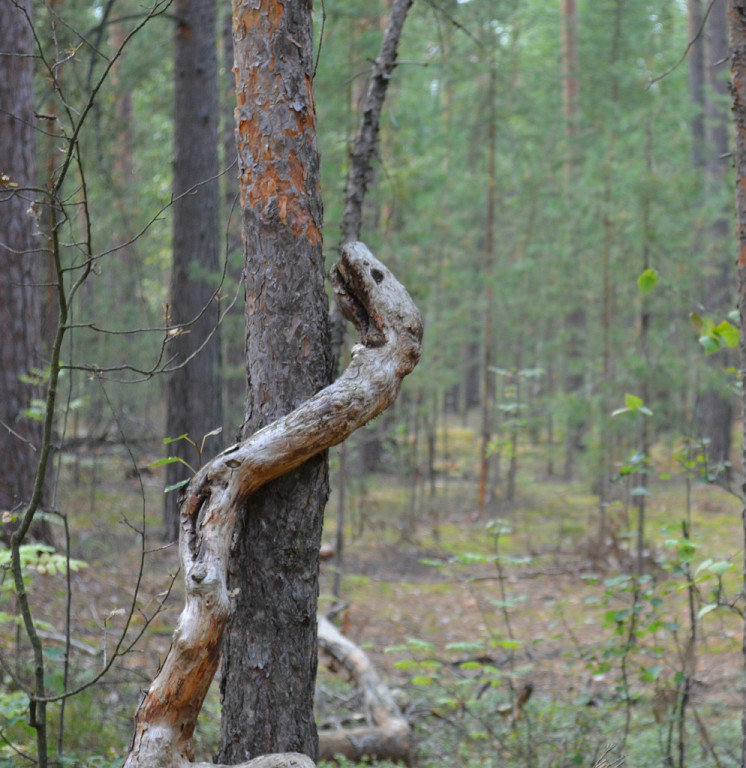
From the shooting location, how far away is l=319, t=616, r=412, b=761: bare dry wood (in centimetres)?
462

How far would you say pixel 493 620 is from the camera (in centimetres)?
Result: 802

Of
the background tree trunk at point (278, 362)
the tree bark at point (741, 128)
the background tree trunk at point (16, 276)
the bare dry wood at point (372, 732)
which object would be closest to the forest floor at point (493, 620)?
the bare dry wood at point (372, 732)

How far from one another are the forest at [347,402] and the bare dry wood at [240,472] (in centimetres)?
1

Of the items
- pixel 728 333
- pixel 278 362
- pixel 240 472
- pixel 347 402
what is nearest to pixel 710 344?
pixel 728 333

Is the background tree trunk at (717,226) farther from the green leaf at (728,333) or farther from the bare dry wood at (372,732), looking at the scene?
the green leaf at (728,333)

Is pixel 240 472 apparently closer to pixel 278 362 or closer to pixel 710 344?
pixel 278 362

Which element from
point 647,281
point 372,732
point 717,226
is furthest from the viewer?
point 717,226

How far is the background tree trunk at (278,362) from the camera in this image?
262 cm

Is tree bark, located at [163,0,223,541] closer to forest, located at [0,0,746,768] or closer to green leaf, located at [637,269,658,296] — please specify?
forest, located at [0,0,746,768]

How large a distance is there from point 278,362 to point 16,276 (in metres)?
3.82

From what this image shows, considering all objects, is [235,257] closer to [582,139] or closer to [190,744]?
[190,744]

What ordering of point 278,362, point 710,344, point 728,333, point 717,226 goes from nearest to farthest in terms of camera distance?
point 278,362
point 728,333
point 710,344
point 717,226

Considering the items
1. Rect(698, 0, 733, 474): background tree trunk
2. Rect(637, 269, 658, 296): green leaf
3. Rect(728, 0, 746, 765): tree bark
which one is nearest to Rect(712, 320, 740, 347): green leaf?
Rect(728, 0, 746, 765): tree bark

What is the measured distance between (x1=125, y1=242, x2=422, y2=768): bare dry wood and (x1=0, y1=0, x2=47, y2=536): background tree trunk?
3.46 meters
